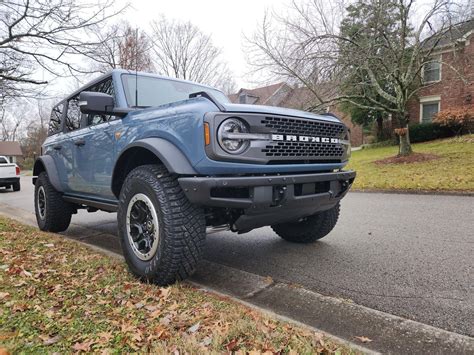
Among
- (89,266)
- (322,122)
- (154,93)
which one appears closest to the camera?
(322,122)

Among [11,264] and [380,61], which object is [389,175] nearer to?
[380,61]

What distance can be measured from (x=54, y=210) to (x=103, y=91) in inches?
77.6

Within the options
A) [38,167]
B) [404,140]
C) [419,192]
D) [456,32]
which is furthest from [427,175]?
[38,167]

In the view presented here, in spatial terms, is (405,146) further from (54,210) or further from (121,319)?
(121,319)

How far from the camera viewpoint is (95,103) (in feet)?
10.0

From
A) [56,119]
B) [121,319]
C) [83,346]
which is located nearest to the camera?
[83,346]

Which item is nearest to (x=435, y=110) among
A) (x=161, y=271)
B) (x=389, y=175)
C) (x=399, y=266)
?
(x=389, y=175)

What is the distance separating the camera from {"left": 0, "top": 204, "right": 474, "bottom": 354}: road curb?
1871 millimetres

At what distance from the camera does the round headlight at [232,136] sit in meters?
2.38

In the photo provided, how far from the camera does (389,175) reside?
10.3 m

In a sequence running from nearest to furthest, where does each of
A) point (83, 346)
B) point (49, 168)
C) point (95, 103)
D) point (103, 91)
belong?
point (83, 346) < point (95, 103) < point (103, 91) < point (49, 168)

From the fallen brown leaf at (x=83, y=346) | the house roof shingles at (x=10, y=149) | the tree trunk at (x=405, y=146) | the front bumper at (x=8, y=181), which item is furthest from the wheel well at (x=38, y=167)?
the house roof shingles at (x=10, y=149)

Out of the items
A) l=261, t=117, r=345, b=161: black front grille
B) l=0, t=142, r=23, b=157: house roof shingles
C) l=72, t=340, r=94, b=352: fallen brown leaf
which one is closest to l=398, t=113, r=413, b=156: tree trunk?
l=261, t=117, r=345, b=161: black front grille

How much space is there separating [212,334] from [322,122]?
6.34ft
